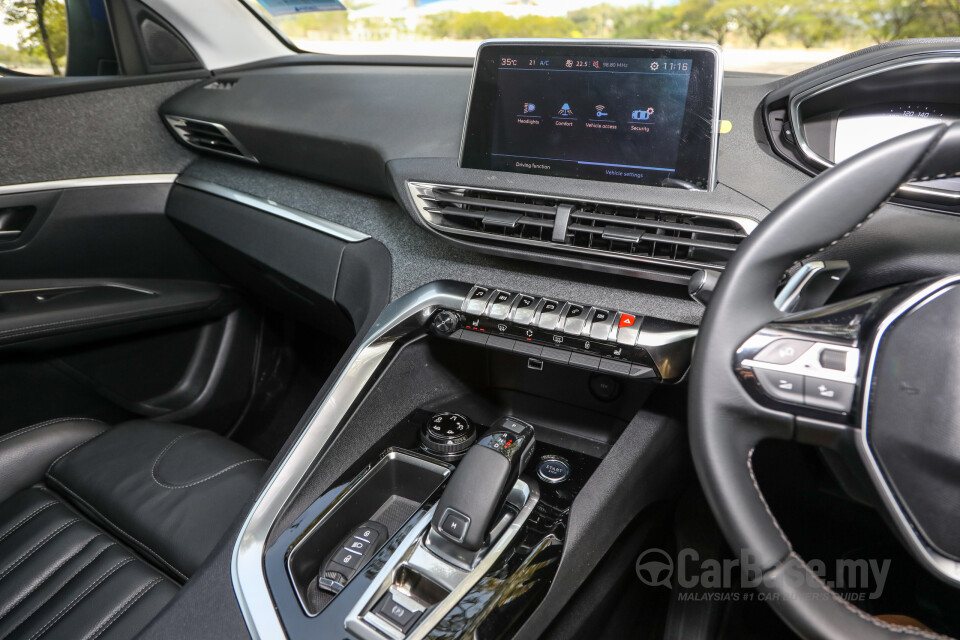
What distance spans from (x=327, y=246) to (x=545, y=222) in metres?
0.59

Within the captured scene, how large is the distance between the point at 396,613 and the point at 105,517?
0.63m

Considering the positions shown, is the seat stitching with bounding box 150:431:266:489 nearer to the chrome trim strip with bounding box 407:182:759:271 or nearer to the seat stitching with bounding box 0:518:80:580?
the seat stitching with bounding box 0:518:80:580

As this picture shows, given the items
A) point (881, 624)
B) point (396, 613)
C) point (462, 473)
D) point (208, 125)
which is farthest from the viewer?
point (208, 125)

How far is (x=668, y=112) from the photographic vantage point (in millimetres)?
938

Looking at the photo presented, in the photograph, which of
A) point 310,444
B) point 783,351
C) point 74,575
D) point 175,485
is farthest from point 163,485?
point 783,351

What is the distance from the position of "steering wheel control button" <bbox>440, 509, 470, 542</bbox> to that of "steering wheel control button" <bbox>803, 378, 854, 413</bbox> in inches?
16.8

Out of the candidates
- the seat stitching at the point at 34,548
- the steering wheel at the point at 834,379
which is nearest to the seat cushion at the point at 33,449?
the seat stitching at the point at 34,548

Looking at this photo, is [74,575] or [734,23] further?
[734,23]

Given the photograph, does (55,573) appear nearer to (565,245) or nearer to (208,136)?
(565,245)

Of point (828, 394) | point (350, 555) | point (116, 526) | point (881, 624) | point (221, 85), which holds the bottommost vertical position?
point (116, 526)

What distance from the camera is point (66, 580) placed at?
1.01m

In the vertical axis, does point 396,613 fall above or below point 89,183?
below

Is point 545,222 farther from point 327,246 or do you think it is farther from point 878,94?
point 327,246

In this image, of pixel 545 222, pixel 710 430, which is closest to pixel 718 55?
pixel 545 222
